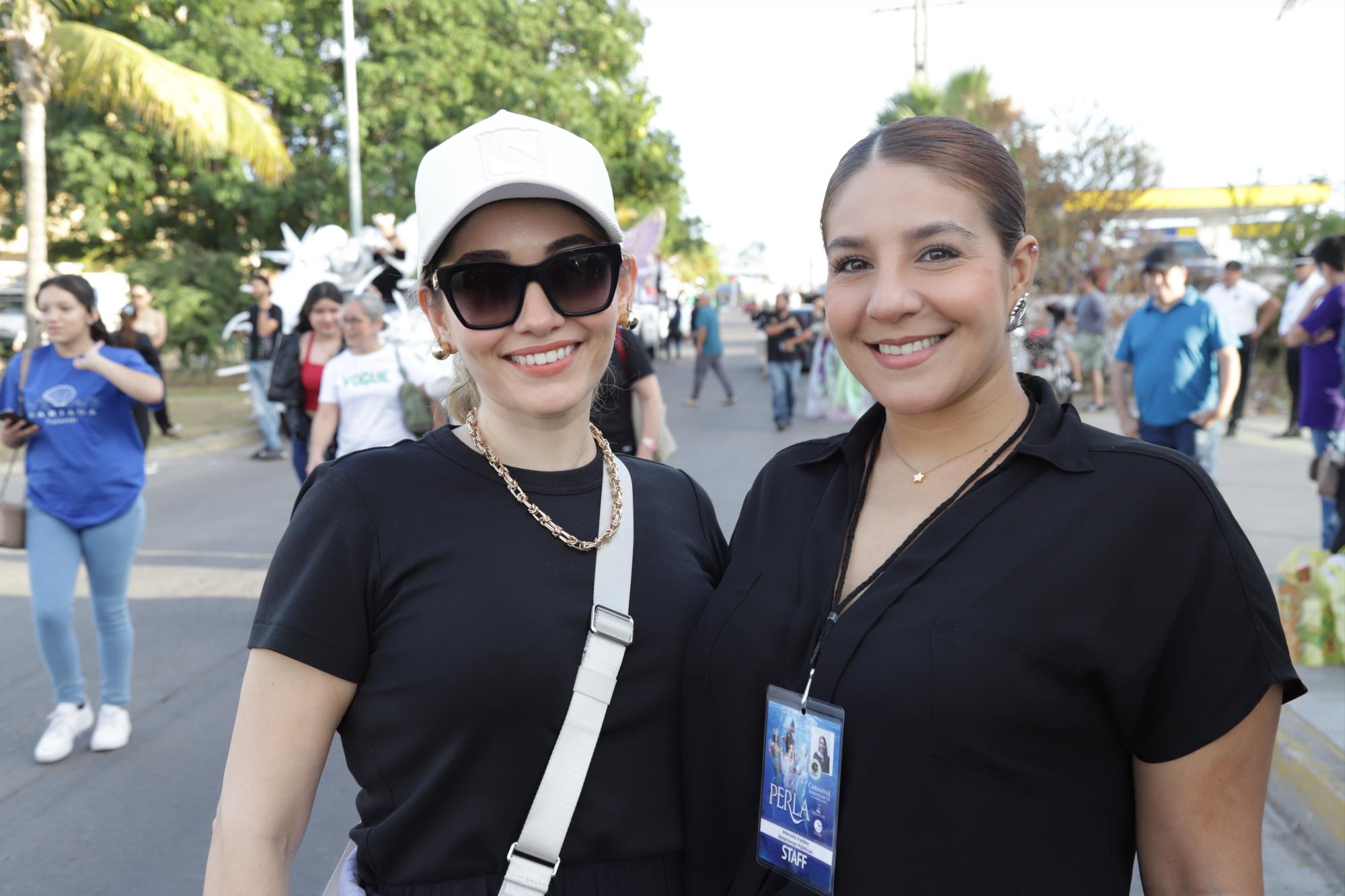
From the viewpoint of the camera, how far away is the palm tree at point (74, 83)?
13000 millimetres

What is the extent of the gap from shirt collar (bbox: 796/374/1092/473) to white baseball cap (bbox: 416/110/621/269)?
0.58 meters

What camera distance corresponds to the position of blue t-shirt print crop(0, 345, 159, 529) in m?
5.14

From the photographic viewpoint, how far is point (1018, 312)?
76.9 inches

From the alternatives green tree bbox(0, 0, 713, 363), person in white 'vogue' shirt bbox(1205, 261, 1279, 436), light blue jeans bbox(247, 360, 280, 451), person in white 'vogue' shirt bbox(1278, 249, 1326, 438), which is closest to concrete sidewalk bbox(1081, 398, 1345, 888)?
person in white 'vogue' shirt bbox(1278, 249, 1326, 438)

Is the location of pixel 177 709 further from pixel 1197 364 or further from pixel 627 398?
pixel 1197 364

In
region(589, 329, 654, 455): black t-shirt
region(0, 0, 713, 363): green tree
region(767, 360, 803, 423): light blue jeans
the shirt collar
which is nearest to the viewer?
the shirt collar

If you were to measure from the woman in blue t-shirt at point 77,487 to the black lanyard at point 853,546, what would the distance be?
432 centimetres

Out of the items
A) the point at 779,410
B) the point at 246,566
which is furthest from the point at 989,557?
the point at 779,410

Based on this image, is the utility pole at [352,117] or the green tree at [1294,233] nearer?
the green tree at [1294,233]

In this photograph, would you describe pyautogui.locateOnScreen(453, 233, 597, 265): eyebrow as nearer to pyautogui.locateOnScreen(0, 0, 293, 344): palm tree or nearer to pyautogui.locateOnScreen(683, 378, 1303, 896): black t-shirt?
pyautogui.locateOnScreen(683, 378, 1303, 896): black t-shirt

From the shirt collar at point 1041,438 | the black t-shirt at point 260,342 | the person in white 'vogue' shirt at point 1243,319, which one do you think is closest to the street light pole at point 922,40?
the person in white 'vogue' shirt at point 1243,319

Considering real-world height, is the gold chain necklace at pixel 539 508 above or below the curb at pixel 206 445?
above

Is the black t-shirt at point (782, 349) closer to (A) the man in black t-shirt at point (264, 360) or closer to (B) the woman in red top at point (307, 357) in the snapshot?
(A) the man in black t-shirt at point (264, 360)

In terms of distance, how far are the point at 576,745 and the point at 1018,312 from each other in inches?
39.9
